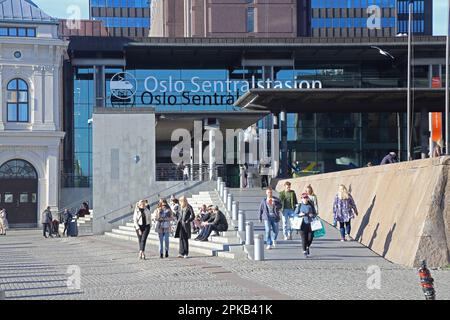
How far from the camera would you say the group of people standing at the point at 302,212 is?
83.8 ft

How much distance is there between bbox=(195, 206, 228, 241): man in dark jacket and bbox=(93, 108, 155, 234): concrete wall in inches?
693

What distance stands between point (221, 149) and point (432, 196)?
117 ft

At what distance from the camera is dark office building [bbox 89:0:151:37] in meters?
129

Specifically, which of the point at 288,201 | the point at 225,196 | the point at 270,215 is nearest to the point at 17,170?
the point at 225,196

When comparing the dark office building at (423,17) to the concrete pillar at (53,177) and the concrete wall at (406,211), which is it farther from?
the concrete wall at (406,211)

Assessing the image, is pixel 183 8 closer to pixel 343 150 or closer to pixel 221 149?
pixel 343 150

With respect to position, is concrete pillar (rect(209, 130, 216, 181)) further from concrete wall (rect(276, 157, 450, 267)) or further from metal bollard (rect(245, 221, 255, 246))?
metal bollard (rect(245, 221, 255, 246))

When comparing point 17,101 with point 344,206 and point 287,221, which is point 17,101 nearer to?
point 287,221

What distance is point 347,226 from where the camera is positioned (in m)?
28.8

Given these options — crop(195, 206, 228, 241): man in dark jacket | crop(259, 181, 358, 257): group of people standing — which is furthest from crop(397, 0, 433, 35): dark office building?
crop(259, 181, 358, 257): group of people standing

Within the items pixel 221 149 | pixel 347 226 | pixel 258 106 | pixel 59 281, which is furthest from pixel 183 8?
pixel 59 281

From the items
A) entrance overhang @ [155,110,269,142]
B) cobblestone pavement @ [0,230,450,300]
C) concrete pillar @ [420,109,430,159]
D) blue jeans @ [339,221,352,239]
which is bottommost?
cobblestone pavement @ [0,230,450,300]

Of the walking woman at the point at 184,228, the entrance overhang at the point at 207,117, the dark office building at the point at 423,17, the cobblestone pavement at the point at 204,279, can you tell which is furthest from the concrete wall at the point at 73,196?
the dark office building at the point at 423,17

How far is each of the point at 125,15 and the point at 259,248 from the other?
350ft
